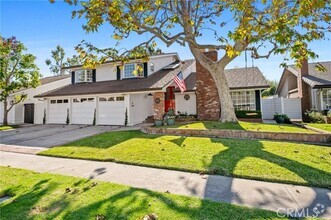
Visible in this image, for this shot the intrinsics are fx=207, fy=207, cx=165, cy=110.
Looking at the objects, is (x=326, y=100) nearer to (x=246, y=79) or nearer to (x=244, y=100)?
(x=246, y=79)

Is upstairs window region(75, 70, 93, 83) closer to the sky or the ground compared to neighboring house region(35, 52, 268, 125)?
closer to the sky

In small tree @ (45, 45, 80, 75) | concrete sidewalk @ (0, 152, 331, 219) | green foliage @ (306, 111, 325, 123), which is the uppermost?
small tree @ (45, 45, 80, 75)

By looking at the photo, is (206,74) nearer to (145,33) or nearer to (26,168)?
(145,33)

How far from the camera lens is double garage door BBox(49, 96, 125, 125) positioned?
57.7 feet

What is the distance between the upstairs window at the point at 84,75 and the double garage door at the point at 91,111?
3282mm

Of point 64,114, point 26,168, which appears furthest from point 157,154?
point 64,114

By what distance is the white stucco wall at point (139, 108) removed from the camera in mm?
17531

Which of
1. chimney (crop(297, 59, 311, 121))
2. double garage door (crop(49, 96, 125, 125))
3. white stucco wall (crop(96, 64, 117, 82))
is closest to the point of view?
double garage door (crop(49, 96, 125, 125))

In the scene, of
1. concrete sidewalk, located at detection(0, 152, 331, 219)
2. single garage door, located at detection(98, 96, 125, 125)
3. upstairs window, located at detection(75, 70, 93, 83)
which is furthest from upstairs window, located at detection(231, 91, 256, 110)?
upstairs window, located at detection(75, 70, 93, 83)

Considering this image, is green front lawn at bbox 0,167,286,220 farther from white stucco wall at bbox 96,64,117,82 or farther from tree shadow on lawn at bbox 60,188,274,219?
white stucco wall at bbox 96,64,117,82

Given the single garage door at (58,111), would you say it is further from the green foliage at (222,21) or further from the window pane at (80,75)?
the green foliage at (222,21)

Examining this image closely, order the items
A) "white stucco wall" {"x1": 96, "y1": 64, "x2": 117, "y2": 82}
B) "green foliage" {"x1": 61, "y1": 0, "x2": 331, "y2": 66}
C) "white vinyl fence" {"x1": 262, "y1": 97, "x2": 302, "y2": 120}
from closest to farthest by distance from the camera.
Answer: "green foliage" {"x1": 61, "y1": 0, "x2": 331, "y2": 66} < "white vinyl fence" {"x1": 262, "y1": 97, "x2": 302, "y2": 120} < "white stucco wall" {"x1": 96, "y1": 64, "x2": 117, "y2": 82}

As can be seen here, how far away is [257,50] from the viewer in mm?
13578

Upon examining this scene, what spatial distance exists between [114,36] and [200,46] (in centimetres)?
545
